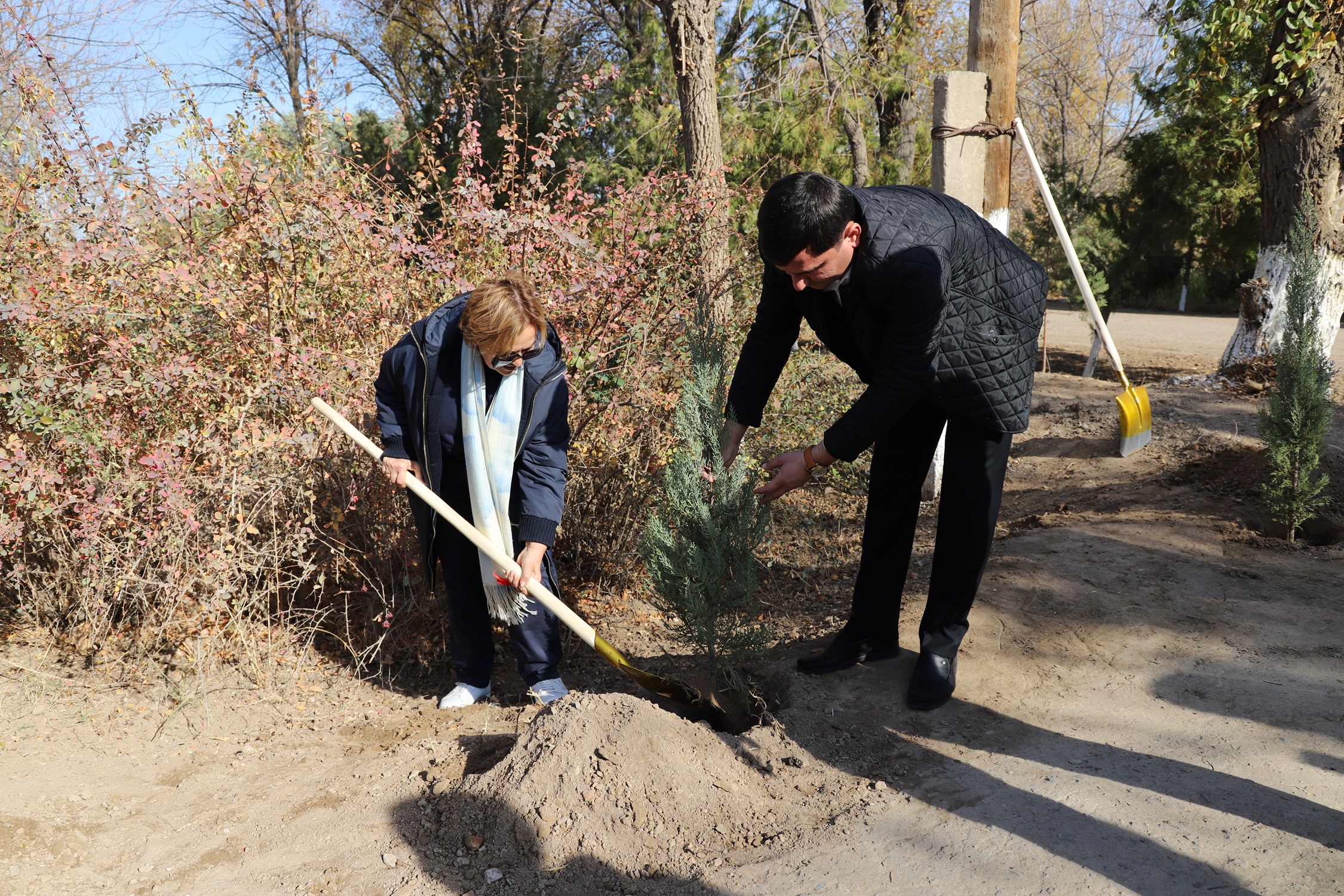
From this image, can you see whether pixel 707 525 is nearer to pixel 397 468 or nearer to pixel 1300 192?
pixel 397 468

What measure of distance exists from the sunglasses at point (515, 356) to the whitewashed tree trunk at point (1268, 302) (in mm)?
7447

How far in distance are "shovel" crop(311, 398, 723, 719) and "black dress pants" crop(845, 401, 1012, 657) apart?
0.70m

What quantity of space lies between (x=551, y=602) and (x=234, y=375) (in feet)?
5.76

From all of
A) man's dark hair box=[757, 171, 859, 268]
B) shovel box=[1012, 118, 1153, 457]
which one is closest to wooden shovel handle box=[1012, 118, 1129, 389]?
shovel box=[1012, 118, 1153, 457]

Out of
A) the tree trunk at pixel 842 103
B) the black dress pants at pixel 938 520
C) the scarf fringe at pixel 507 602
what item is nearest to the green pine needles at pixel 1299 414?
the black dress pants at pixel 938 520

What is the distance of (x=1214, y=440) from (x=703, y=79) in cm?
418

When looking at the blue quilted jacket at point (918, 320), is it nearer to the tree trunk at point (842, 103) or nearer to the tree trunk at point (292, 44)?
the tree trunk at point (842, 103)

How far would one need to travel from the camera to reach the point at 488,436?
3189 mm

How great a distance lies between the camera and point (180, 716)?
355 cm

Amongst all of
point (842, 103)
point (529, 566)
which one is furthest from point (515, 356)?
point (842, 103)

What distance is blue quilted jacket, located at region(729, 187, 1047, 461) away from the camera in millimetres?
2682

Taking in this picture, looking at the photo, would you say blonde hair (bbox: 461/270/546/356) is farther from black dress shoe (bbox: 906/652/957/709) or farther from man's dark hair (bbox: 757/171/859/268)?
black dress shoe (bbox: 906/652/957/709)

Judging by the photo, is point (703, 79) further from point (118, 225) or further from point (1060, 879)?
point (1060, 879)

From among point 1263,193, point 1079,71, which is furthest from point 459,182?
point 1079,71
